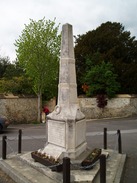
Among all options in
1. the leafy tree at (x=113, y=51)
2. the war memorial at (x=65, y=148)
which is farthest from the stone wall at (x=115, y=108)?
the war memorial at (x=65, y=148)

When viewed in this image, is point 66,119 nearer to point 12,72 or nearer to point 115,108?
point 115,108

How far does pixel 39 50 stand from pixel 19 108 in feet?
17.2

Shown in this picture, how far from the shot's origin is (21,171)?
6246 mm

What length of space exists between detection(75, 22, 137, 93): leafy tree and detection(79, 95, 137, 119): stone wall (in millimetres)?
1556

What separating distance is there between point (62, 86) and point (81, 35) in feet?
66.4

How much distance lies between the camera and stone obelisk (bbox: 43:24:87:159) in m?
6.68

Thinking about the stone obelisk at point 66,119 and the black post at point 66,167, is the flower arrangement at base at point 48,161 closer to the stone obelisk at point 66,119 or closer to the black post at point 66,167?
the stone obelisk at point 66,119

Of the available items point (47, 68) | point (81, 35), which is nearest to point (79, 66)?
point (81, 35)

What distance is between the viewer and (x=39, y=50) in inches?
720

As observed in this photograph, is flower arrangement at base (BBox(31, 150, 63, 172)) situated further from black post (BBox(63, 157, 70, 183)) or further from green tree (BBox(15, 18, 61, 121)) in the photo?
green tree (BBox(15, 18, 61, 121))

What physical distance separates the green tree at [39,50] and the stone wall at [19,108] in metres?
1.67

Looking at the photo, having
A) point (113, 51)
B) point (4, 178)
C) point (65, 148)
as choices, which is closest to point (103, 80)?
point (113, 51)

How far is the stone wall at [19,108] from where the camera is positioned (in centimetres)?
1836

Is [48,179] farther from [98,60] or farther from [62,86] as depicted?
[98,60]
